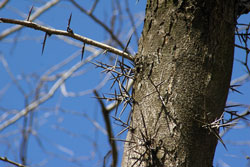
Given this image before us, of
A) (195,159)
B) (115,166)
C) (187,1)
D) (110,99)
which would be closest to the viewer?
(195,159)

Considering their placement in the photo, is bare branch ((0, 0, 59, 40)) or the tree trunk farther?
bare branch ((0, 0, 59, 40))

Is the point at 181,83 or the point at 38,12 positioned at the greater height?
the point at 38,12

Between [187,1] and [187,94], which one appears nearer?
[187,94]

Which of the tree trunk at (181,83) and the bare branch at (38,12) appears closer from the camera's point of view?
the tree trunk at (181,83)

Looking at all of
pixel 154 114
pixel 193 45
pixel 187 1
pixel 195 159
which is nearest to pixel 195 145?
pixel 195 159

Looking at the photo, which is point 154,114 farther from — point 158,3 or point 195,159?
point 158,3

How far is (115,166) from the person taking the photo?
2.71 metres

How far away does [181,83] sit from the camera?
52.0 inches

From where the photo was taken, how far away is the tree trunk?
1.28 metres

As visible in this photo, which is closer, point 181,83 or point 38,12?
point 181,83

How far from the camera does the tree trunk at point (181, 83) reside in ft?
4.21

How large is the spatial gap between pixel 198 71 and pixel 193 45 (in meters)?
0.11

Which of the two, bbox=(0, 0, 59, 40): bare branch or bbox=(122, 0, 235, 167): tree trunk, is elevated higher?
bbox=(0, 0, 59, 40): bare branch

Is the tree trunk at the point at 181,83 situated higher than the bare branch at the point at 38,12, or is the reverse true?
the bare branch at the point at 38,12
